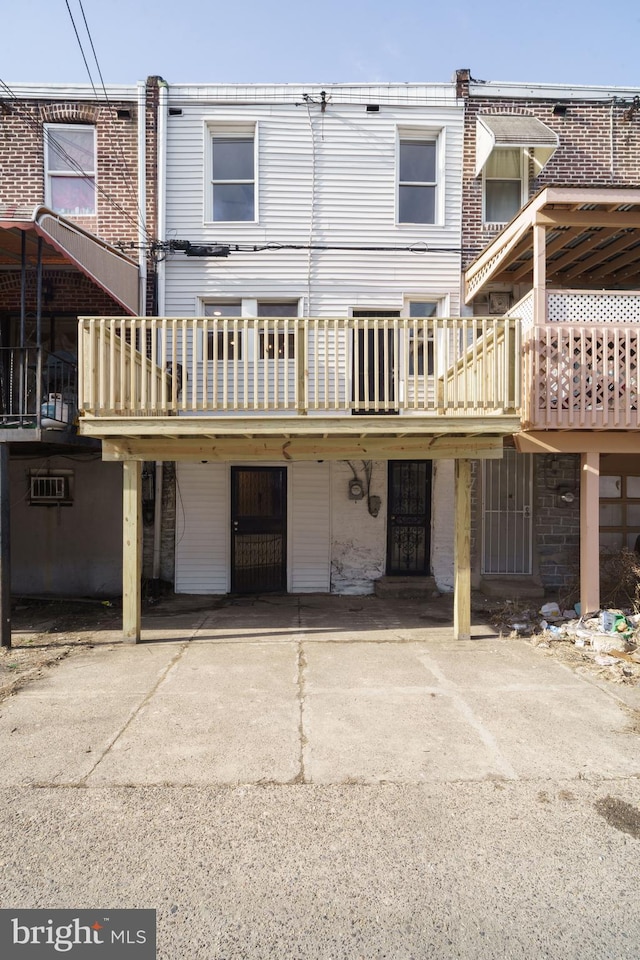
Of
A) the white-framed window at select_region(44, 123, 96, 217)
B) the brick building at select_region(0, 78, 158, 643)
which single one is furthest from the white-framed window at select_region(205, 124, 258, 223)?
the white-framed window at select_region(44, 123, 96, 217)

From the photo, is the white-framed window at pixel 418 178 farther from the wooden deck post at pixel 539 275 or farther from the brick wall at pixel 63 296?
the brick wall at pixel 63 296

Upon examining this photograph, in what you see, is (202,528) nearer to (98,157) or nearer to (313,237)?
(313,237)


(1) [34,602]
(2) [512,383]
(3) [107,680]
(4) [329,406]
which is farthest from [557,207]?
(1) [34,602]

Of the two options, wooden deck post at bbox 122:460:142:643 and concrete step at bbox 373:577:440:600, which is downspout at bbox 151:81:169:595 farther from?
concrete step at bbox 373:577:440:600

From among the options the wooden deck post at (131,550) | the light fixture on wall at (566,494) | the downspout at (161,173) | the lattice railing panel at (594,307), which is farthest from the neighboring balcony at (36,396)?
the light fixture on wall at (566,494)

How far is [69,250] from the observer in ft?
20.8

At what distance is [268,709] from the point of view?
14.7ft

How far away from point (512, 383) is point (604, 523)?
14.4ft

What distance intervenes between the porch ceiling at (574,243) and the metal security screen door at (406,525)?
3.13m

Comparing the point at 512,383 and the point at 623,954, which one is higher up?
the point at 512,383

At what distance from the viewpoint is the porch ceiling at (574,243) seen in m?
6.04

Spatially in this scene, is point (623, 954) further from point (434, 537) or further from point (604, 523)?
point (604, 523)

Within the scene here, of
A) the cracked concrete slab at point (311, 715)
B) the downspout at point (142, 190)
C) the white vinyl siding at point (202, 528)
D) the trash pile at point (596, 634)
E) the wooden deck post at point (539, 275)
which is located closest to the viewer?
the cracked concrete slab at point (311, 715)

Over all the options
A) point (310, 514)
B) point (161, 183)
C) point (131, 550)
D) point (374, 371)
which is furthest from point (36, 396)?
point (161, 183)
